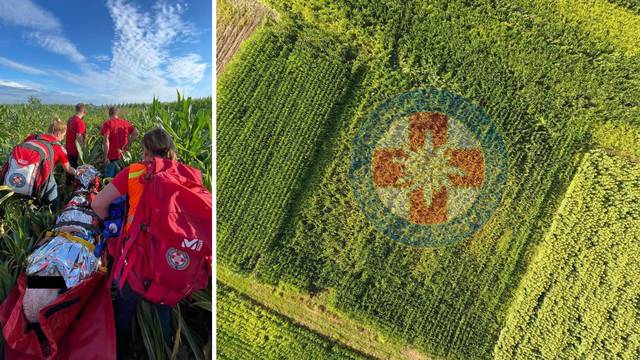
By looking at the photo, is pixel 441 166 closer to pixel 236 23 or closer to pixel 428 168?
pixel 428 168

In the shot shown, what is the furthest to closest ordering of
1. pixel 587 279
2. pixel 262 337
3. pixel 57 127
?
1. pixel 587 279
2. pixel 262 337
3. pixel 57 127

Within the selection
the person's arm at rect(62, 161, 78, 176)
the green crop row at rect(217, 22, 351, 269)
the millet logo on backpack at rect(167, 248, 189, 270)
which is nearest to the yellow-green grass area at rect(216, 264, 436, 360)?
the green crop row at rect(217, 22, 351, 269)

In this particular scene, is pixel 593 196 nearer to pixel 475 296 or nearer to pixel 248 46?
pixel 475 296

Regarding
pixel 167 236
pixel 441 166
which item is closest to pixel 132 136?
pixel 167 236

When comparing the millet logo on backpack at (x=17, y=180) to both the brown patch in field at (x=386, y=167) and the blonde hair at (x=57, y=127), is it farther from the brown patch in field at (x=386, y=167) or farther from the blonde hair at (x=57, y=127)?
the brown patch in field at (x=386, y=167)

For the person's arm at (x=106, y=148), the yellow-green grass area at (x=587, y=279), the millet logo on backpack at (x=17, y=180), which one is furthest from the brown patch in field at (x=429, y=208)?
the millet logo on backpack at (x=17, y=180)
